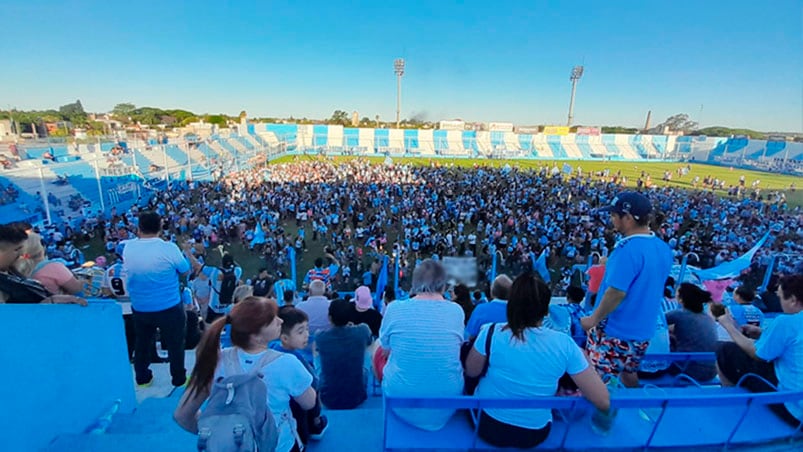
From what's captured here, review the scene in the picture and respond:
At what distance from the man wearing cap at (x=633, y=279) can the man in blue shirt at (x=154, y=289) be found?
2.99 meters

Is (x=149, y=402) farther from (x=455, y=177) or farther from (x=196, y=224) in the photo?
(x=455, y=177)

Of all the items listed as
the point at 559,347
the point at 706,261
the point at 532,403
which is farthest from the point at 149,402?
the point at 706,261

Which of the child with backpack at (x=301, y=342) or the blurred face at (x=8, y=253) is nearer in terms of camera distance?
the child with backpack at (x=301, y=342)

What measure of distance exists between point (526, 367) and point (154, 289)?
2.70 metres

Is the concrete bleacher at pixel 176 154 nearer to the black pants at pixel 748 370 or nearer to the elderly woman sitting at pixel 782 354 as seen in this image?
the black pants at pixel 748 370

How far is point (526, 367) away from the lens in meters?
1.78

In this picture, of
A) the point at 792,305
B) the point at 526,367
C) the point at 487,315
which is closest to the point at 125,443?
the point at 526,367

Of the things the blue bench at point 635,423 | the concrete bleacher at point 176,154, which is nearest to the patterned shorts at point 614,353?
the blue bench at point 635,423

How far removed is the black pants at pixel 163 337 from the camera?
297 cm

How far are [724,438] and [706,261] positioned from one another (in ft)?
40.9

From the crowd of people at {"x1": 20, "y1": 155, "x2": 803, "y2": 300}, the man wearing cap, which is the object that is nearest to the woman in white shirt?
the man wearing cap

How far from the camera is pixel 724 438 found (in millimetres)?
2100

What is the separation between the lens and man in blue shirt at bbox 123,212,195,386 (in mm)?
2795

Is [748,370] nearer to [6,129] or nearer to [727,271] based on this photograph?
[727,271]
